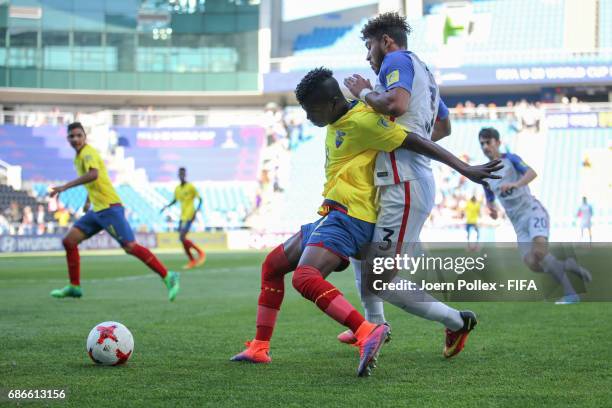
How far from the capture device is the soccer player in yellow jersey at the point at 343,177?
5.59 meters

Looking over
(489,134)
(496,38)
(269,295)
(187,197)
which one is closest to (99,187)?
(489,134)

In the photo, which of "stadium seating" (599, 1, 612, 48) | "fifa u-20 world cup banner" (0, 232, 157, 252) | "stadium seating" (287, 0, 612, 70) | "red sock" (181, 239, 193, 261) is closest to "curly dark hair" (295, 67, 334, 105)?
"red sock" (181, 239, 193, 261)

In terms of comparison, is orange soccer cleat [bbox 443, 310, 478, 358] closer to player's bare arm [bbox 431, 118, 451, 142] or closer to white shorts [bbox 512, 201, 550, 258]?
player's bare arm [bbox 431, 118, 451, 142]

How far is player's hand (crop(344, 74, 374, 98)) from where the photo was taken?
5.90 metres

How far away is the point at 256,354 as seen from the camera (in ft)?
20.6

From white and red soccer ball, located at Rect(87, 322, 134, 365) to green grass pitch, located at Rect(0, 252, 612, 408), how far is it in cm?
10

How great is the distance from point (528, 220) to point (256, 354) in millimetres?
6145

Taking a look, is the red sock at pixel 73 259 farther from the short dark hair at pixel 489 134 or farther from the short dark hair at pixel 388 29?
the short dark hair at pixel 388 29

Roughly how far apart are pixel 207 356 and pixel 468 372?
6.44ft

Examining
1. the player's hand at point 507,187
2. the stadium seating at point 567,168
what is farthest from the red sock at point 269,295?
the stadium seating at point 567,168

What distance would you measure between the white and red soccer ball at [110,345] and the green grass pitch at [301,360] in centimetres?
10

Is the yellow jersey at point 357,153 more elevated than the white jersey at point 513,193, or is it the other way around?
the yellow jersey at point 357,153

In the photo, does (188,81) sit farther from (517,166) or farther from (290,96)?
(517,166)

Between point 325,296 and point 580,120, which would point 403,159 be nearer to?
point 325,296
